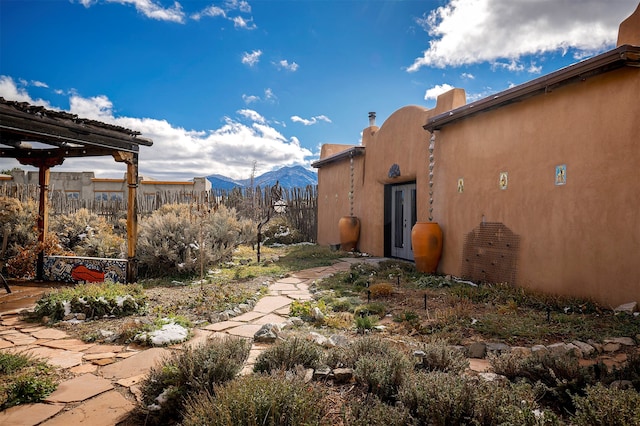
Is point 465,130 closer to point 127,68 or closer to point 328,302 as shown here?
point 328,302

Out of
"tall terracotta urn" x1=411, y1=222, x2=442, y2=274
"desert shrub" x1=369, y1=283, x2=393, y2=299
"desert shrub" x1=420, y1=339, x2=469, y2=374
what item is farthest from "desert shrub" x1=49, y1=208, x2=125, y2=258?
"desert shrub" x1=420, y1=339, x2=469, y2=374

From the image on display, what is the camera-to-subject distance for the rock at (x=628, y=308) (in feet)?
13.3

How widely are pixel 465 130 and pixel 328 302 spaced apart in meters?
4.23

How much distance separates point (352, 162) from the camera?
36.4ft

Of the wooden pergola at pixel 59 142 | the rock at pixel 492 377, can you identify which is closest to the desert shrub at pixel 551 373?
the rock at pixel 492 377

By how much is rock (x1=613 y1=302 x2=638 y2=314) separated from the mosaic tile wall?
708 centimetres

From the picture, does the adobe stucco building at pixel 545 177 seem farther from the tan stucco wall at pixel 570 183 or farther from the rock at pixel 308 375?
the rock at pixel 308 375

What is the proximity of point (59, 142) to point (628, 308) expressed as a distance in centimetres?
808

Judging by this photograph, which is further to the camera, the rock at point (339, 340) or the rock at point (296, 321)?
the rock at point (296, 321)

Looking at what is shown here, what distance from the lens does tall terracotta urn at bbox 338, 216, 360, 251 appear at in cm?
1071

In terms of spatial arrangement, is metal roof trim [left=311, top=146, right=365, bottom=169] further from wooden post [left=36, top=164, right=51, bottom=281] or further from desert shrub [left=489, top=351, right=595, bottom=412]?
desert shrub [left=489, top=351, right=595, bottom=412]

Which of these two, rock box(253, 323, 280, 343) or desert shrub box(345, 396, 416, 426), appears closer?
desert shrub box(345, 396, 416, 426)

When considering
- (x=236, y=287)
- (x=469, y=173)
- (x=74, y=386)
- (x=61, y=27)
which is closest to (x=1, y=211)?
(x=61, y=27)

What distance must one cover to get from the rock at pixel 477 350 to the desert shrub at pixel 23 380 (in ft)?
11.0
